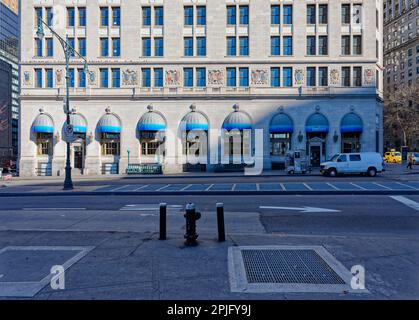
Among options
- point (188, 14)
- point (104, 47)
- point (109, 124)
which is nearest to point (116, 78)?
point (104, 47)

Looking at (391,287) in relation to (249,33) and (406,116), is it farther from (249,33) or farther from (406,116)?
(406,116)

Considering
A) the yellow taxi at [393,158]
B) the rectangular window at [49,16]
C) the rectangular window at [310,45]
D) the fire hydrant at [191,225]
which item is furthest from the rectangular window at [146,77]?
the yellow taxi at [393,158]

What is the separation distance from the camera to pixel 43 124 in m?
29.8

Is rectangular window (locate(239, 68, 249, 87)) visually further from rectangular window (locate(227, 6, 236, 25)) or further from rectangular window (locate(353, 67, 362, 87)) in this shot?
rectangular window (locate(353, 67, 362, 87))

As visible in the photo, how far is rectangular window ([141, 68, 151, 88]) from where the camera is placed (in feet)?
99.2

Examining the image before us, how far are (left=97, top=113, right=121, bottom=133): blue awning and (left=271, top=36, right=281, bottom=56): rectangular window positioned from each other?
1962cm

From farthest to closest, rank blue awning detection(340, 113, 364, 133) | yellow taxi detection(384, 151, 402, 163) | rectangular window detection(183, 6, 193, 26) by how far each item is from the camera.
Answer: yellow taxi detection(384, 151, 402, 163), rectangular window detection(183, 6, 193, 26), blue awning detection(340, 113, 364, 133)

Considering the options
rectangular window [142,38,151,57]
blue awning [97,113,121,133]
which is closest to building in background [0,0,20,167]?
blue awning [97,113,121,133]

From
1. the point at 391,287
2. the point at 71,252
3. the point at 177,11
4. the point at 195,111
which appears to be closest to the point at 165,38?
the point at 177,11

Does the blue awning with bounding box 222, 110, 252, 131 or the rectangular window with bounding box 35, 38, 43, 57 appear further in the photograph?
the rectangular window with bounding box 35, 38, 43, 57

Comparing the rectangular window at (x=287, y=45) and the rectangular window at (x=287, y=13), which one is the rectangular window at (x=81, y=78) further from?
the rectangular window at (x=287, y=13)

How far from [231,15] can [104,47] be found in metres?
15.2

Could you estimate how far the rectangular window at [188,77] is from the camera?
99.0ft

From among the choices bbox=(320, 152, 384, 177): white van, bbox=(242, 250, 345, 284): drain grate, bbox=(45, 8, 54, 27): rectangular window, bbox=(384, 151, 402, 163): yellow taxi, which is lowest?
bbox=(242, 250, 345, 284): drain grate
